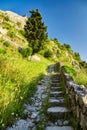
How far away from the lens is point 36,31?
33.0 metres

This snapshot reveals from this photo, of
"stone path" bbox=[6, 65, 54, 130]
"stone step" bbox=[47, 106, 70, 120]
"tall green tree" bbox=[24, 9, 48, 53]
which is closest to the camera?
"stone path" bbox=[6, 65, 54, 130]

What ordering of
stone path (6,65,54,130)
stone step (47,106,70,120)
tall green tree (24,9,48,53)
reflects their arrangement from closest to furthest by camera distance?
stone path (6,65,54,130), stone step (47,106,70,120), tall green tree (24,9,48,53)

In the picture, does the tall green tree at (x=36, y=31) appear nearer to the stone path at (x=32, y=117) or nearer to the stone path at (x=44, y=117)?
the stone path at (x=32, y=117)

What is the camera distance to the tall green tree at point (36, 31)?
32969mm

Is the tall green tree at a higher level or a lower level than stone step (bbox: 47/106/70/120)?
higher

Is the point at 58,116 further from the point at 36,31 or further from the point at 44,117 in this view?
the point at 36,31

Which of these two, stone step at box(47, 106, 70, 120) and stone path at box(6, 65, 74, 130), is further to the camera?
stone step at box(47, 106, 70, 120)

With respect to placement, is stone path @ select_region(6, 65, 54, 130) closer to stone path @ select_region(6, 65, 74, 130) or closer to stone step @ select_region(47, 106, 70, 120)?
stone path @ select_region(6, 65, 74, 130)

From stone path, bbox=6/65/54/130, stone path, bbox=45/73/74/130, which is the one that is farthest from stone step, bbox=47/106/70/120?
stone path, bbox=6/65/54/130

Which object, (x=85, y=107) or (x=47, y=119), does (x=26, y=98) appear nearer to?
(x=47, y=119)

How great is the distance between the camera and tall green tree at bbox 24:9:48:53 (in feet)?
108

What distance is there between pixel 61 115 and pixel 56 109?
1.47 feet

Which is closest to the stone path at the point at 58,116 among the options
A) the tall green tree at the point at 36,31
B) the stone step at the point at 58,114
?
the stone step at the point at 58,114

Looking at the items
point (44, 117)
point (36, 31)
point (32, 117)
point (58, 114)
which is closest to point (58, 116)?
point (58, 114)
